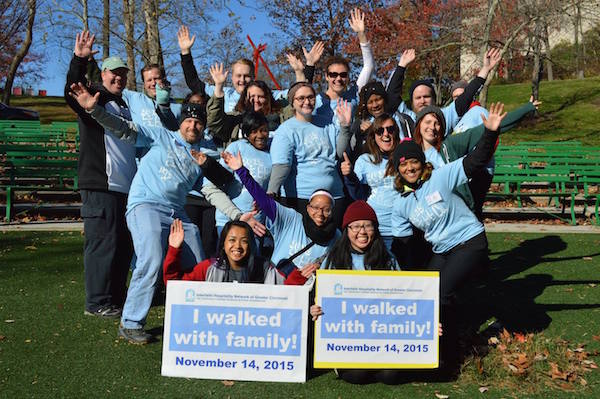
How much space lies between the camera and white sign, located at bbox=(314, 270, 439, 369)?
469 cm

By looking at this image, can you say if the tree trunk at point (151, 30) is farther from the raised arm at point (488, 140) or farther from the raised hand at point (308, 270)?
the raised arm at point (488, 140)

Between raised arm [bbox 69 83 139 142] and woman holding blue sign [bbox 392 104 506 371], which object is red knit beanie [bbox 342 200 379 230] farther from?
raised arm [bbox 69 83 139 142]

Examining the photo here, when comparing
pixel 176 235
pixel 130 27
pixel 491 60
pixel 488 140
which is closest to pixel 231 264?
pixel 176 235

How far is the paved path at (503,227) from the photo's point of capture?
38.0ft

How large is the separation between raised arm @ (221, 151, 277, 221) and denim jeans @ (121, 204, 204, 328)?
68 cm

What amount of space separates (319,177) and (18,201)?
9680 mm

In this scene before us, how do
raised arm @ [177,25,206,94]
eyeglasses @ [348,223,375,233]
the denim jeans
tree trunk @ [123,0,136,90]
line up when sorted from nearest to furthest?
eyeglasses @ [348,223,375,233] < the denim jeans < raised arm @ [177,25,206,94] < tree trunk @ [123,0,136,90]

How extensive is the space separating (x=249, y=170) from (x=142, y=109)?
1412 millimetres

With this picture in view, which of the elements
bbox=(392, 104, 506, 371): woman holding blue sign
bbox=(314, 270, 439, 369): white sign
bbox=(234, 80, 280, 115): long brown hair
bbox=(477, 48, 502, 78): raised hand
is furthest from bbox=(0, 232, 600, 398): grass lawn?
bbox=(477, 48, 502, 78): raised hand

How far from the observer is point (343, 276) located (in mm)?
4707

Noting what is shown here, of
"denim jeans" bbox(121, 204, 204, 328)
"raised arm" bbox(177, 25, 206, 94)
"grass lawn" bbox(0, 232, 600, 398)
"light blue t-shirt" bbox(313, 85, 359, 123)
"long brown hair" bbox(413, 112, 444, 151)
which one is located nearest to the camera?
"grass lawn" bbox(0, 232, 600, 398)

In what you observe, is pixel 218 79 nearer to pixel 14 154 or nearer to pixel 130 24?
pixel 14 154

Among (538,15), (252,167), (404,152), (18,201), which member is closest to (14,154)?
(18,201)

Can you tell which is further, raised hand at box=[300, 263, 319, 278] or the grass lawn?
raised hand at box=[300, 263, 319, 278]
